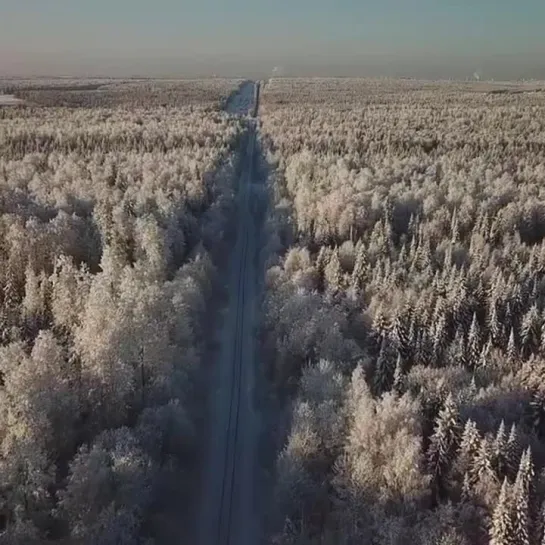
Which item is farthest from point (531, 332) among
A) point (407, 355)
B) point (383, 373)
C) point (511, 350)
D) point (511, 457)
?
point (511, 457)

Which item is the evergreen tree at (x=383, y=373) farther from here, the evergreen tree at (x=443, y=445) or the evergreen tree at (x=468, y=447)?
the evergreen tree at (x=468, y=447)

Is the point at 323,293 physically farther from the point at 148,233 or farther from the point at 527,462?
the point at 527,462

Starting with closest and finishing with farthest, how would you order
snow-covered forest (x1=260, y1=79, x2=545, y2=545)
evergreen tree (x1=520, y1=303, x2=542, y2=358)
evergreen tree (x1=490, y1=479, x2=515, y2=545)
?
1. evergreen tree (x1=490, y1=479, x2=515, y2=545)
2. snow-covered forest (x1=260, y1=79, x2=545, y2=545)
3. evergreen tree (x1=520, y1=303, x2=542, y2=358)

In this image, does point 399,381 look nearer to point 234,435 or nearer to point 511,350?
point 511,350

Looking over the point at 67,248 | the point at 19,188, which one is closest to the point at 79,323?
the point at 67,248

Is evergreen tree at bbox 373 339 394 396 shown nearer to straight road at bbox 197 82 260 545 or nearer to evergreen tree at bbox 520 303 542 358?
straight road at bbox 197 82 260 545

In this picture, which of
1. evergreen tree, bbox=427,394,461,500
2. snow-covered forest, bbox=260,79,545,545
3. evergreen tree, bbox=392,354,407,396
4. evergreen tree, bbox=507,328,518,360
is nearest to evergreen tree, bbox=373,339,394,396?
snow-covered forest, bbox=260,79,545,545
